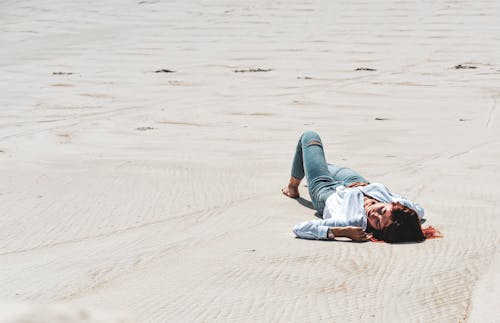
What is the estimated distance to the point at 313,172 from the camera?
581 cm

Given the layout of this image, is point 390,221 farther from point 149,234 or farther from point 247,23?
point 247,23

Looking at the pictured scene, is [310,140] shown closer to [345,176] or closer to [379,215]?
[345,176]

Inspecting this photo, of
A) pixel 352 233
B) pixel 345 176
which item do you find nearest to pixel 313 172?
pixel 345 176

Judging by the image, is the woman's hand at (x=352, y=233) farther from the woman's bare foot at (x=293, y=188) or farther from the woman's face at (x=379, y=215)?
the woman's bare foot at (x=293, y=188)

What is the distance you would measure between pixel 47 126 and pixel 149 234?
4.17 meters

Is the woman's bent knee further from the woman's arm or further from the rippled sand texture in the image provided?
the woman's arm

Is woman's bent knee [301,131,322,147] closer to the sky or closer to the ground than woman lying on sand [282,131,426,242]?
closer to the sky

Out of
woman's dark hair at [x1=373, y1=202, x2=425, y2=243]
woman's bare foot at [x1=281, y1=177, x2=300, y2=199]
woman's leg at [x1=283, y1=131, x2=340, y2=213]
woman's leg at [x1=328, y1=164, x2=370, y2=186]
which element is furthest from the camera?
woman's bare foot at [x1=281, y1=177, x2=300, y2=199]

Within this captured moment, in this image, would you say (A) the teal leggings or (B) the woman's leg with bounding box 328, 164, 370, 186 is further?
(B) the woman's leg with bounding box 328, 164, 370, 186

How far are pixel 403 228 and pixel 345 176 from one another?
1.20 m

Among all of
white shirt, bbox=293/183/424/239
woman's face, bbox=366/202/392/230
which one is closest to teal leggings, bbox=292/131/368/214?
white shirt, bbox=293/183/424/239

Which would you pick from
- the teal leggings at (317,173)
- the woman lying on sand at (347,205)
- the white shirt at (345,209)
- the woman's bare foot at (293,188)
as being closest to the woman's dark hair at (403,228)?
the woman lying on sand at (347,205)

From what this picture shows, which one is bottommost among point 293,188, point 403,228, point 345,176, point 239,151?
point 239,151

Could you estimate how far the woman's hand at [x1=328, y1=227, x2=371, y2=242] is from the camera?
185 inches
